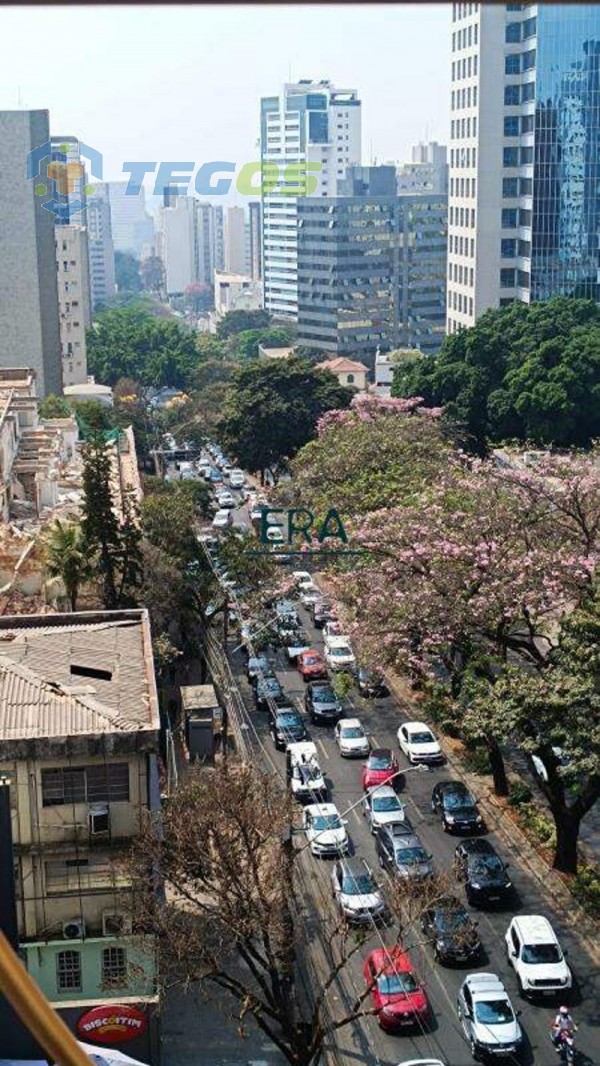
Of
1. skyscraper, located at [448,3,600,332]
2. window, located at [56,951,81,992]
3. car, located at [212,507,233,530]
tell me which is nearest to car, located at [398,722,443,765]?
window, located at [56,951,81,992]

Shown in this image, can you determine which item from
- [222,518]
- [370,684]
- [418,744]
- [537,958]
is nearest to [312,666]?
[370,684]

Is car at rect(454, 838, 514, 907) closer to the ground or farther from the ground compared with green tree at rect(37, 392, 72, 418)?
closer to the ground

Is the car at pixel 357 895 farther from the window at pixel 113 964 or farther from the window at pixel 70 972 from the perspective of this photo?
the window at pixel 70 972

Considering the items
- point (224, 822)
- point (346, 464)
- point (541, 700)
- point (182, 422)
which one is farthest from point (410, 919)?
point (182, 422)

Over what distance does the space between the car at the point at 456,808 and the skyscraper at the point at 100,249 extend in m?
153

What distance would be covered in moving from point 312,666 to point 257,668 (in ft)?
4.81

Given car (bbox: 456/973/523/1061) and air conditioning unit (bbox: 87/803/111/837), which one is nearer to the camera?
air conditioning unit (bbox: 87/803/111/837)

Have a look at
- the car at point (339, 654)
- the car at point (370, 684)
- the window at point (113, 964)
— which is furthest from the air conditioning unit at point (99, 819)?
the car at point (339, 654)

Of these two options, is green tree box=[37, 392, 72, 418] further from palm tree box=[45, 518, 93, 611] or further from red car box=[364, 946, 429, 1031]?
red car box=[364, 946, 429, 1031]

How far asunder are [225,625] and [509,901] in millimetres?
13169

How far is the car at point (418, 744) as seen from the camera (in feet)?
96.3

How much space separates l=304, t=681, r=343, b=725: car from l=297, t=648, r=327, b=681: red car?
1.91 metres

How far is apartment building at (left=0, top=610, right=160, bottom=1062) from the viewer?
1797cm

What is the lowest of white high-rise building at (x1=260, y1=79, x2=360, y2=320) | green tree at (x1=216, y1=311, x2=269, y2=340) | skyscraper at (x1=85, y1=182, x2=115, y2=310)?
green tree at (x1=216, y1=311, x2=269, y2=340)
